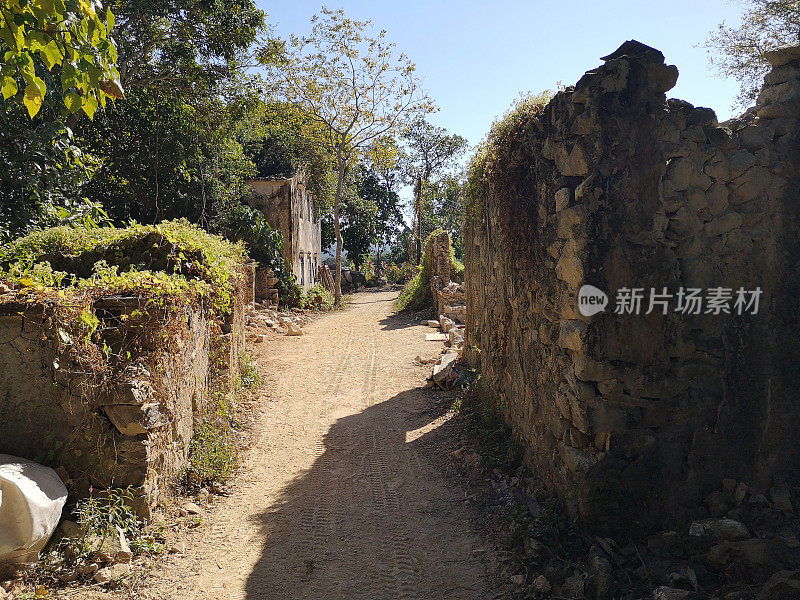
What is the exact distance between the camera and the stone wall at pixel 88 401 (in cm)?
419

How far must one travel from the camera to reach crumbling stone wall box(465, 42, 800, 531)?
3971mm

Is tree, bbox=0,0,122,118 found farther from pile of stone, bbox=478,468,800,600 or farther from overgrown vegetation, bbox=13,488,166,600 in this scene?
pile of stone, bbox=478,468,800,600

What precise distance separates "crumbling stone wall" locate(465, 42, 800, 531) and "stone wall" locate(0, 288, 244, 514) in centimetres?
335

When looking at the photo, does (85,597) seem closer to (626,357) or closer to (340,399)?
(626,357)

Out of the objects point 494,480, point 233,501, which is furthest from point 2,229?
point 494,480

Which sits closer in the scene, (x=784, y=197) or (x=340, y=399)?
(x=784, y=197)

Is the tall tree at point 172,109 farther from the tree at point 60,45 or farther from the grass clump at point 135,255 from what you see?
the tree at point 60,45

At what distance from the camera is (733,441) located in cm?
410

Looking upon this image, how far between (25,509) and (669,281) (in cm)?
471

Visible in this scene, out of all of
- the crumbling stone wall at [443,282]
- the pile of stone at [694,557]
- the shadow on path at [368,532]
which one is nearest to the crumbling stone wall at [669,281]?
the pile of stone at [694,557]

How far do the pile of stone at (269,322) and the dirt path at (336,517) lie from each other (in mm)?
4057

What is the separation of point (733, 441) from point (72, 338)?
200 inches

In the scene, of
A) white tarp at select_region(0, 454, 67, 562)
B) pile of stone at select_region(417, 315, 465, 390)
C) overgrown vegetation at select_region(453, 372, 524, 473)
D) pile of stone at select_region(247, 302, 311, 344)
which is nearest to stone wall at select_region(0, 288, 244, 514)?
white tarp at select_region(0, 454, 67, 562)

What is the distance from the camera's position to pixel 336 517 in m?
4.97
